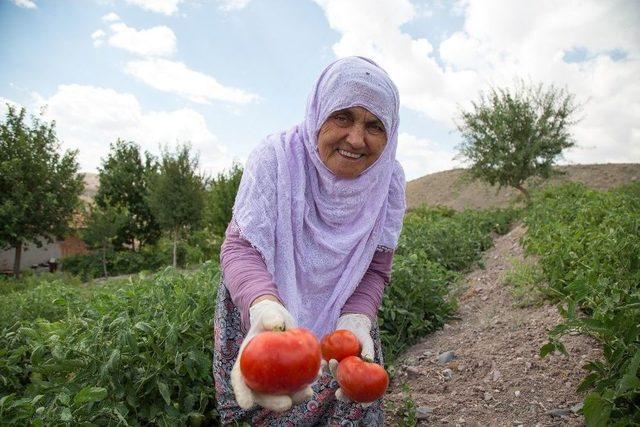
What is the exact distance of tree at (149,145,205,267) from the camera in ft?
65.1

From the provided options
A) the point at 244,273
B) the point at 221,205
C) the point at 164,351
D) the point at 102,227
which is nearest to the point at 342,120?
the point at 244,273

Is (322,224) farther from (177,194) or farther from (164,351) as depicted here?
(177,194)

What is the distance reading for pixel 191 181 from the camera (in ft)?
66.9

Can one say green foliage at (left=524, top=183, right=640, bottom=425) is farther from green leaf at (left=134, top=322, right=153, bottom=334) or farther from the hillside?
the hillside

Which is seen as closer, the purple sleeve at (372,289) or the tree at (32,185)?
the purple sleeve at (372,289)

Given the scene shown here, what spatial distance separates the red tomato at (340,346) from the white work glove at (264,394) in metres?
0.30

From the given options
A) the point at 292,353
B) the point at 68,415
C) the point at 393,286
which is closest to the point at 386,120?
the point at 292,353

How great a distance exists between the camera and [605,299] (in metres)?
2.15

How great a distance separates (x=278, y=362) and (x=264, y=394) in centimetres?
14

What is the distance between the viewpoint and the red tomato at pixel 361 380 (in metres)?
1.49

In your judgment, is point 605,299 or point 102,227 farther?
point 102,227

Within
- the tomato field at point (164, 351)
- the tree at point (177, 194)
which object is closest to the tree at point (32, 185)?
the tree at point (177, 194)

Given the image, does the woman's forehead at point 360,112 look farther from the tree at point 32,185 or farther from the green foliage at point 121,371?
the tree at point 32,185

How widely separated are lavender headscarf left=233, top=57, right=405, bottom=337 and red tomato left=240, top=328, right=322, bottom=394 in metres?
0.53
